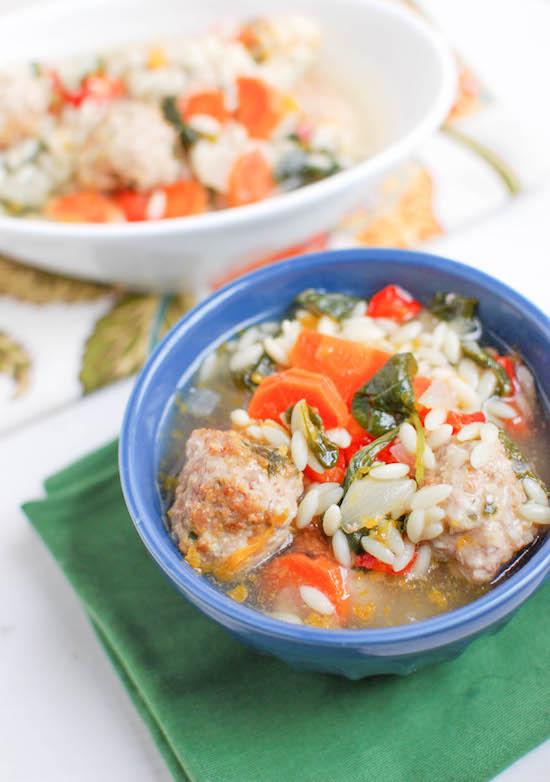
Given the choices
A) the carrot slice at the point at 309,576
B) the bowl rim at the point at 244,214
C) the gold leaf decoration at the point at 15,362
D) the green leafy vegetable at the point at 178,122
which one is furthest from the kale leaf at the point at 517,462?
the green leafy vegetable at the point at 178,122

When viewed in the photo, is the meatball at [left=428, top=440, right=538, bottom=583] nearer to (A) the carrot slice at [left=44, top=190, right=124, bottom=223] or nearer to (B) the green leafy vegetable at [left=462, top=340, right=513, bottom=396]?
(B) the green leafy vegetable at [left=462, top=340, right=513, bottom=396]

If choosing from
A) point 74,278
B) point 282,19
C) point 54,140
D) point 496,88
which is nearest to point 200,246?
point 74,278

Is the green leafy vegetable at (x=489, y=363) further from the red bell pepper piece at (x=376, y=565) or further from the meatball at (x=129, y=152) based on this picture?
the meatball at (x=129, y=152)

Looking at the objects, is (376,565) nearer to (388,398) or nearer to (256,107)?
(388,398)

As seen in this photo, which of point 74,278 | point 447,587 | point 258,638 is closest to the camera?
point 258,638

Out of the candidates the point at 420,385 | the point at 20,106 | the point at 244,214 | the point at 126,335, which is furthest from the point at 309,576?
the point at 20,106

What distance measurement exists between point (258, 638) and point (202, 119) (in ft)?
6.99

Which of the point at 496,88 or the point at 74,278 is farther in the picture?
the point at 496,88

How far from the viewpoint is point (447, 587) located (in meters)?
1.79

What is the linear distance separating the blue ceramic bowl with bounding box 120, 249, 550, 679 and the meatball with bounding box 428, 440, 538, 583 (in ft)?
0.30

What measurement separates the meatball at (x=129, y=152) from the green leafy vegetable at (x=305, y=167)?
1.29 ft

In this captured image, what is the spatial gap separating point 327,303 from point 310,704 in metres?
1.01

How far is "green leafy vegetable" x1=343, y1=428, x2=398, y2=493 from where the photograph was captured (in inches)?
72.2

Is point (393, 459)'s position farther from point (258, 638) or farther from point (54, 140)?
point (54, 140)
